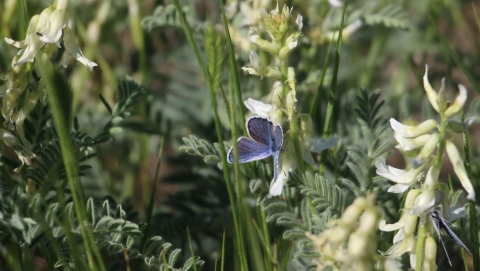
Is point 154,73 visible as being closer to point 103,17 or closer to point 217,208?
point 103,17

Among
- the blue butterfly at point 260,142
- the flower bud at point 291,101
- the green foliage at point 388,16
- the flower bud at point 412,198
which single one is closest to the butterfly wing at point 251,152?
the blue butterfly at point 260,142

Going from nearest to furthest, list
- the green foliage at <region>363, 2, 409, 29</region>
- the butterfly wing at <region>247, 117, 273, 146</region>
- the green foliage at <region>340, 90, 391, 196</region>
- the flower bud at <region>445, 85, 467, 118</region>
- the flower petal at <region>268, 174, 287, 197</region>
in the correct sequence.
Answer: the flower bud at <region>445, 85, 467, 118</region>, the butterfly wing at <region>247, 117, 273, 146</region>, the flower petal at <region>268, 174, 287, 197</region>, the green foliage at <region>340, 90, 391, 196</region>, the green foliage at <region>363, 2, 409, 29</region>

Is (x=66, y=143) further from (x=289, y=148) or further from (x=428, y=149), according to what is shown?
(x=428, y=149)

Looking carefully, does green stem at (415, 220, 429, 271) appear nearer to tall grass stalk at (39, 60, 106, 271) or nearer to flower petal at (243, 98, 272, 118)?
flower petal at (243, 98, 272, 118)

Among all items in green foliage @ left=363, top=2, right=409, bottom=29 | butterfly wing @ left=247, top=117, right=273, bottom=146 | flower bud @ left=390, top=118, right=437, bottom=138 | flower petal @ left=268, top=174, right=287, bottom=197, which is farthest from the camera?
green foliage @ left=363, top=2, right=409, bottom=29

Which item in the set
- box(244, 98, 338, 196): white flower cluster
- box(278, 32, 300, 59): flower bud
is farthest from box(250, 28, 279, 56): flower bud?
box(244, 98, 338, 196): white flower cluster

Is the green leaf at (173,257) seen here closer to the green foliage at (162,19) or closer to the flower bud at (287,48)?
the flower bud at (287,48)

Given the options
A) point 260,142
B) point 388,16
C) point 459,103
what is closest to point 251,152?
point 260,142

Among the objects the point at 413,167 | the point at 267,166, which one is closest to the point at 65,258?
the point at 267,166
